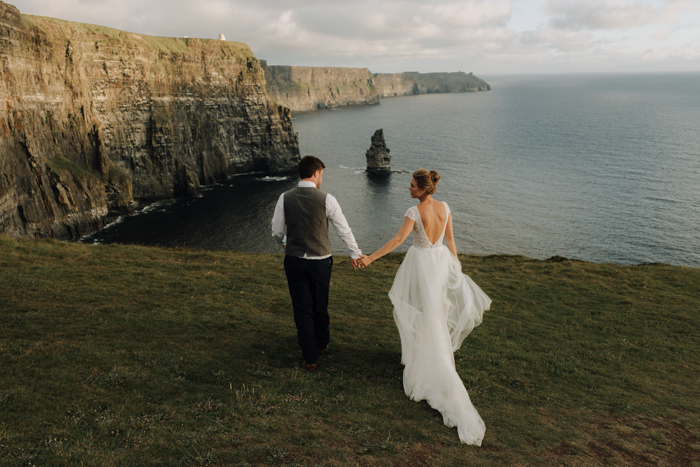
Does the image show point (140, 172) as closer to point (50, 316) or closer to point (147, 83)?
point (147, 83)

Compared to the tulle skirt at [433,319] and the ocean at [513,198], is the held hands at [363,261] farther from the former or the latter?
the ocean at [513,198]

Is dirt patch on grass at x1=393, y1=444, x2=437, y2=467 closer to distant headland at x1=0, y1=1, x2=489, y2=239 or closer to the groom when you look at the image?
the groom

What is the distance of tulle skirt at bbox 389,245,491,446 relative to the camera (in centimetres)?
755

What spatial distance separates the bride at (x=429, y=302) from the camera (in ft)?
25.3

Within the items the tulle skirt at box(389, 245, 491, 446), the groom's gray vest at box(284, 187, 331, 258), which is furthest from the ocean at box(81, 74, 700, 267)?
the groom's gray vest at box(284, 187, 331, 258)

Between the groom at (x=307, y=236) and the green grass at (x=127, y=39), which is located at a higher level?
the green grass at (x=127, y=39)

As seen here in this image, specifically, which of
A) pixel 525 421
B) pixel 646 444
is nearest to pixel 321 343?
pixel 525 421

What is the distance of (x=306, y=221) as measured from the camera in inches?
311

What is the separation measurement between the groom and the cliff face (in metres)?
44.9

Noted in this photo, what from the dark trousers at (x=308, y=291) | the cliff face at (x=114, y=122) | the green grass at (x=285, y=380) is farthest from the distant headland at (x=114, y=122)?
the dark trousers at (x=308, y=291)

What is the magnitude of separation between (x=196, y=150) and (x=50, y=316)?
7377 centimetres

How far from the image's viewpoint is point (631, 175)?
8312cm

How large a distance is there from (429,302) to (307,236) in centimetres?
257

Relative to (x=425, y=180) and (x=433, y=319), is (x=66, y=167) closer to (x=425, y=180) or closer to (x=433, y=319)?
(x=425, y=180)
